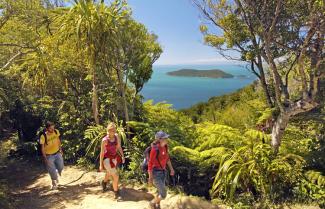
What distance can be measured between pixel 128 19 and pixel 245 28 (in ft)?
10.1

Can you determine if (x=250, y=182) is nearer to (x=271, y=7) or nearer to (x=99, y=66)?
(x=271, y=7)

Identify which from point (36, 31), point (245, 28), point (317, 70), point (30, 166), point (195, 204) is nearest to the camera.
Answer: point (195, 204)

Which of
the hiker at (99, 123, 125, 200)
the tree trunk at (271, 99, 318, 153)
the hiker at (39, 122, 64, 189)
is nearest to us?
the hiker at (99, 123, 125, 200)

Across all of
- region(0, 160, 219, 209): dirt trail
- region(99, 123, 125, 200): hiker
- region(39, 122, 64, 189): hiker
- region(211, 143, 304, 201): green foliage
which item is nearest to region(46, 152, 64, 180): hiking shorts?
region(39, 122, 64, 189): hiker

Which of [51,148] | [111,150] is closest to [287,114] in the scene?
[111,150]

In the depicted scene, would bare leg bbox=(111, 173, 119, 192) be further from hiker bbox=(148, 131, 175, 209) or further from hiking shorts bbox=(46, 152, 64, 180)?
hiking shorts bbox=(46, 152, 64, 180)

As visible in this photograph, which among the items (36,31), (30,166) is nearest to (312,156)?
(30,166)

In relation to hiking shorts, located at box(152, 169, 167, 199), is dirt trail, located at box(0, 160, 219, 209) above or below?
below

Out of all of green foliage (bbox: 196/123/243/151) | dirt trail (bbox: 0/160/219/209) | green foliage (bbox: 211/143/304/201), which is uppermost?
green foliage (bbox: 196/123/243/151)

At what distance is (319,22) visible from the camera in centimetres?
735

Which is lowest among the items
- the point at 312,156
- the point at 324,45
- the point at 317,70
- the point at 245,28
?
the point at 312,156

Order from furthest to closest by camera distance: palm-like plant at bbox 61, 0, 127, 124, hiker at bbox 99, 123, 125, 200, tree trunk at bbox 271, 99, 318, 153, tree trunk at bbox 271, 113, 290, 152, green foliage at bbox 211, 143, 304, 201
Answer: palm-like plant at bbox 61, 0, 127, 124 < tree trunk at bbox 271, 113, 290, 152 < tree trunk at bbox 271, 99, 318, 153 < green foliage at bbox 211, 143, 304, 201 < hiker at bbox 99, 123, 125, 200

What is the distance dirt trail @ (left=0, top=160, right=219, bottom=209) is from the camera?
709cm

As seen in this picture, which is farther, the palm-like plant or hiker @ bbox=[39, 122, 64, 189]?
the palm-like plant
